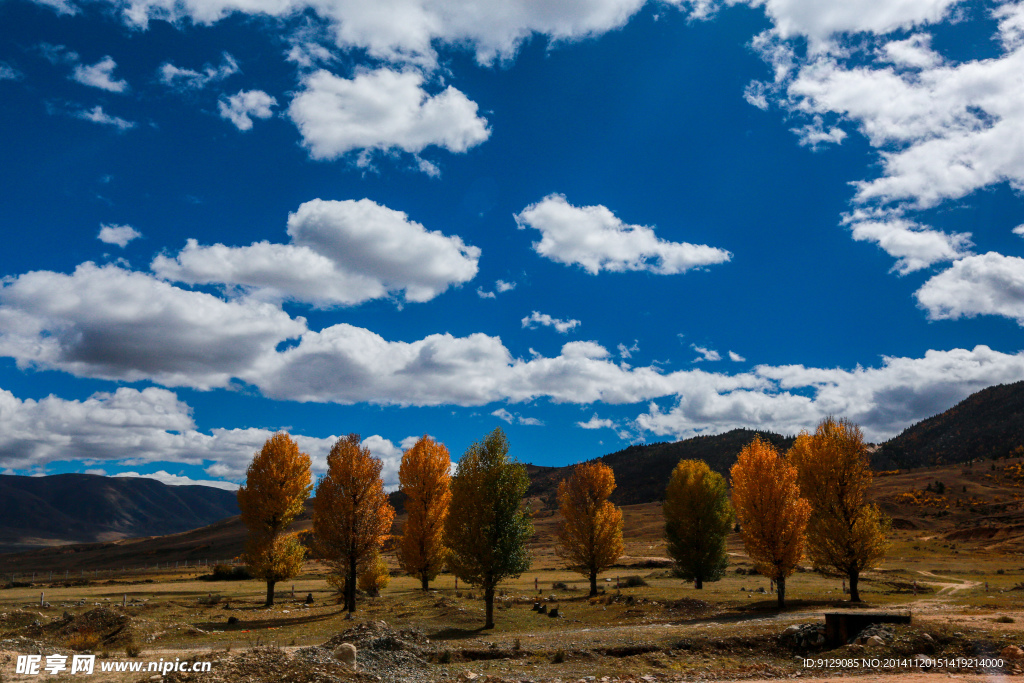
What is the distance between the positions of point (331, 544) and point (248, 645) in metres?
15.4

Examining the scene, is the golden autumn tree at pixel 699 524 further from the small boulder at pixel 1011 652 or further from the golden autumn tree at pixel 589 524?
the small boulder at pixel 1011 652

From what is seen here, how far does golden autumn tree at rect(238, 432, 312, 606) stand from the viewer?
43031mm

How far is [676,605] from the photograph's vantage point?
3759 cm

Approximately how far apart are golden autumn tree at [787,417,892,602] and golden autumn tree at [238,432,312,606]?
126 feet

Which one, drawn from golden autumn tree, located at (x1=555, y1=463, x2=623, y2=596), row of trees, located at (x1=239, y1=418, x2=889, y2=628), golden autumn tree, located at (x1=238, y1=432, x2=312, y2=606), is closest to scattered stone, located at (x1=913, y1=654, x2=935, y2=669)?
row of trees, located at (x1=239, y1=418, x2=889, y2=628)

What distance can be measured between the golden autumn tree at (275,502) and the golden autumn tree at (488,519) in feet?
49.3

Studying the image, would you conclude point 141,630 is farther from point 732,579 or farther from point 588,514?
point 732,579

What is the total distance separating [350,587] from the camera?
1548 inches

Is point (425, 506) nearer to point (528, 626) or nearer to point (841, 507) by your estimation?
point (528, 626)

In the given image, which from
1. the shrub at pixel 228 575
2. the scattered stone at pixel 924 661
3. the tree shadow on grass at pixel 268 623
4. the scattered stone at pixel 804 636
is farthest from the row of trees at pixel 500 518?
the shrub at pixel 228 575

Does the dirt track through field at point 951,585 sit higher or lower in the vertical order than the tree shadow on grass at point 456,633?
lower

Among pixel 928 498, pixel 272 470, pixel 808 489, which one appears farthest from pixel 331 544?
pixel 928 498

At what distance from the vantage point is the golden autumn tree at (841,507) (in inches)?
1566

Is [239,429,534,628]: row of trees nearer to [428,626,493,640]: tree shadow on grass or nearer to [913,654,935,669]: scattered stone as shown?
[428,626,493,640]: tree shadow on grass
